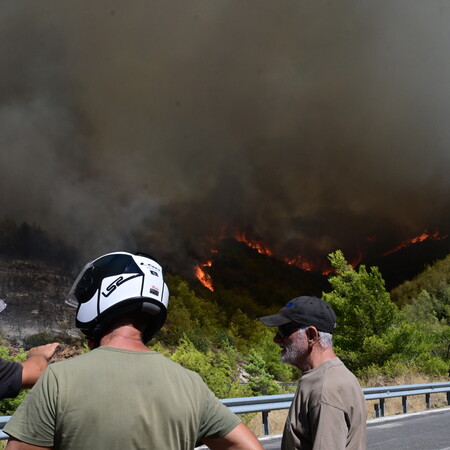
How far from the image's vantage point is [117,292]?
6.36 ft

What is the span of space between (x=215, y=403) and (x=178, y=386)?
176 mm

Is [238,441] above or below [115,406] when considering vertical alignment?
below

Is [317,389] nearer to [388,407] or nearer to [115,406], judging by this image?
[115,406]

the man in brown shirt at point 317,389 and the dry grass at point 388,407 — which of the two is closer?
the man in brown shirt at point 317,389

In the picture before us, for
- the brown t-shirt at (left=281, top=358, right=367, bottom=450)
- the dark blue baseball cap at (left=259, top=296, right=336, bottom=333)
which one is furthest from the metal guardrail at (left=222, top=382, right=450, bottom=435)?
the brown t-shirt at (left=281, top=358, right=367, bottom=450)

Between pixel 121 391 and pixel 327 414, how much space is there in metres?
1.24

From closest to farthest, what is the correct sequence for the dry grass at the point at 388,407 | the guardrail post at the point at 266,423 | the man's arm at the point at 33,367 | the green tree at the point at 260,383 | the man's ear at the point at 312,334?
the man's arm at the point at 33,367 < the man's ear at the point at 312,334 < the guardrail post at the point at 266,423 < the dry grass at the point at 388,407 < the green tree at the point at 260,383

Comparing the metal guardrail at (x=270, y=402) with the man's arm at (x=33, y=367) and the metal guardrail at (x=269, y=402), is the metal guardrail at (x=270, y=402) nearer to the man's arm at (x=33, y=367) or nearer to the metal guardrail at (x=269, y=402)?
the metal guardrail at (x=269, y=402)

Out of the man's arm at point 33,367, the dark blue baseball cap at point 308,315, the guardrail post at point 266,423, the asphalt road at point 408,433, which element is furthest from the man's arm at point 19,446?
the guardrail post at point 266,423

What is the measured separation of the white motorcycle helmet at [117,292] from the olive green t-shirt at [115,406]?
0.13 m

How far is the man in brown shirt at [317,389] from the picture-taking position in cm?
262

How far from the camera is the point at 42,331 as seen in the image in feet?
605

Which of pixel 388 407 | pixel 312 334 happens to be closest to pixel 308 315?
pixel 312 334

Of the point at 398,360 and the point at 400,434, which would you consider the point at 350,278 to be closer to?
the point at 398,360
